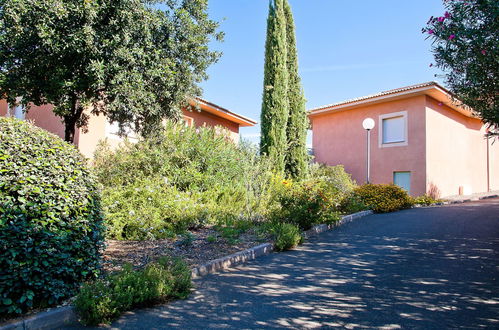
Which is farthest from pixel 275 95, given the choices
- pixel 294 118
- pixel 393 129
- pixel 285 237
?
pixel 393 129

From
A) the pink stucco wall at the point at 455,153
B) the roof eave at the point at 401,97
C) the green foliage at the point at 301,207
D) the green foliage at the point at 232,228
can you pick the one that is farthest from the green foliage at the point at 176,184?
the pink stucco wall at the point at 455,153

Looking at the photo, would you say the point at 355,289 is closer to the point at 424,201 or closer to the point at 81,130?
the point at 81,130

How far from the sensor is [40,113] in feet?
32.7

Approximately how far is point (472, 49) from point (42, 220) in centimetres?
550

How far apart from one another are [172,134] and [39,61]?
361cm

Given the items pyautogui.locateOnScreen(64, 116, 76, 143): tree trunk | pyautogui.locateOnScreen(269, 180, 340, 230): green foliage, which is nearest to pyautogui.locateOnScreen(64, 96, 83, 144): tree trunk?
pyautogui.locateOnScreen(64, 116, 76, 143): tree trunk

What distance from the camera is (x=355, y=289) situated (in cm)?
394

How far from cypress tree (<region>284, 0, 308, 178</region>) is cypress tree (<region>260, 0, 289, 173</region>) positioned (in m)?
0.62

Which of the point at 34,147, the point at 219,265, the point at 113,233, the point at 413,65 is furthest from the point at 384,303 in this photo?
the point at 413,65

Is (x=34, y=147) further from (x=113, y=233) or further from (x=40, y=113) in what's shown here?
(x=40, y=113)

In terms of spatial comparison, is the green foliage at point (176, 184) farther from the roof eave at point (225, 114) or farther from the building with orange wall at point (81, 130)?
the roof eave at point (225, 114)

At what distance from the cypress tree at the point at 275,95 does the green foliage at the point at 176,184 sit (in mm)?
1633

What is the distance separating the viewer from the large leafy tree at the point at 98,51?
557 centimetres

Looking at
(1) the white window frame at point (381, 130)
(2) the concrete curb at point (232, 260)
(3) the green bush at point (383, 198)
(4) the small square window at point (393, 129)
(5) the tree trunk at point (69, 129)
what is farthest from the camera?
(4) the small square window at point (393, 129)
